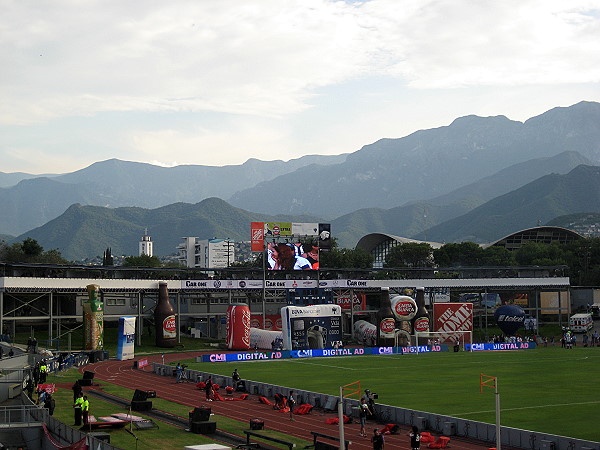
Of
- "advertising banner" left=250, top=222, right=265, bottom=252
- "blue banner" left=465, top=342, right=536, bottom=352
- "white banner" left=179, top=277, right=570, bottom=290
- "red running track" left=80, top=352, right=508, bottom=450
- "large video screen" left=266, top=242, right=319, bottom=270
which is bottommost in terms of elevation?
"blue banner" left=465, top=342, right=536, bottom=352

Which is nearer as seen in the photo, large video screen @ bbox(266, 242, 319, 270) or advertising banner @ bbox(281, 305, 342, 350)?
advertising banner @ bbox(281, 305, 342, 350)

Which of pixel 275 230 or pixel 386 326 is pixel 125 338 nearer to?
pixel 275 230

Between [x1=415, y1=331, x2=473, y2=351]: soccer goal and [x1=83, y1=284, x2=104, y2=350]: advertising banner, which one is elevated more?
[x1=83, y1=284, x2=104, y2=350]: advertising banner

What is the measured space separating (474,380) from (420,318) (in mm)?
40476

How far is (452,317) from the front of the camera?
321 ft

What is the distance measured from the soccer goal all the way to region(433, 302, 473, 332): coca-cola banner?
83 centimetres

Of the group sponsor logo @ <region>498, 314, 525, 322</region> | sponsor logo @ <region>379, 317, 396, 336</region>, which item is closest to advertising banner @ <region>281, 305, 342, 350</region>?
sponsor logo @ <region>379, 317, 396, 336</region>

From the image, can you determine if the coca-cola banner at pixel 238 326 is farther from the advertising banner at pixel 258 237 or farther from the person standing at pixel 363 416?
the person standing at pixel 363 416

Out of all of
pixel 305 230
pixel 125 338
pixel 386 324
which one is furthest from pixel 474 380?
pixel 305 230

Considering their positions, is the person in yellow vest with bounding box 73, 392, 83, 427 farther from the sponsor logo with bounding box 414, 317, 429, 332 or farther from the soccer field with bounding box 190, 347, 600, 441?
the sponsor logo with bounding box 414, 317, 429, 332

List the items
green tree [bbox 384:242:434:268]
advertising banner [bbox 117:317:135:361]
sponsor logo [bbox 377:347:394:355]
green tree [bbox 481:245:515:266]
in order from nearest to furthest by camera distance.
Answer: advertising banner [bbox 117:317:135:361] < sponsor logo [bbox 377:347:394:355] < green tree [bbox 481:245:515:266] < green tree [bbox 384:242:434:268]

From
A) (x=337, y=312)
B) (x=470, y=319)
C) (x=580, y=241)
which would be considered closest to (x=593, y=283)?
(x=580, y=241)

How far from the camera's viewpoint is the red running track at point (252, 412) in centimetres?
3450

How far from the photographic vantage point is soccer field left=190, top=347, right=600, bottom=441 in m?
38.7
